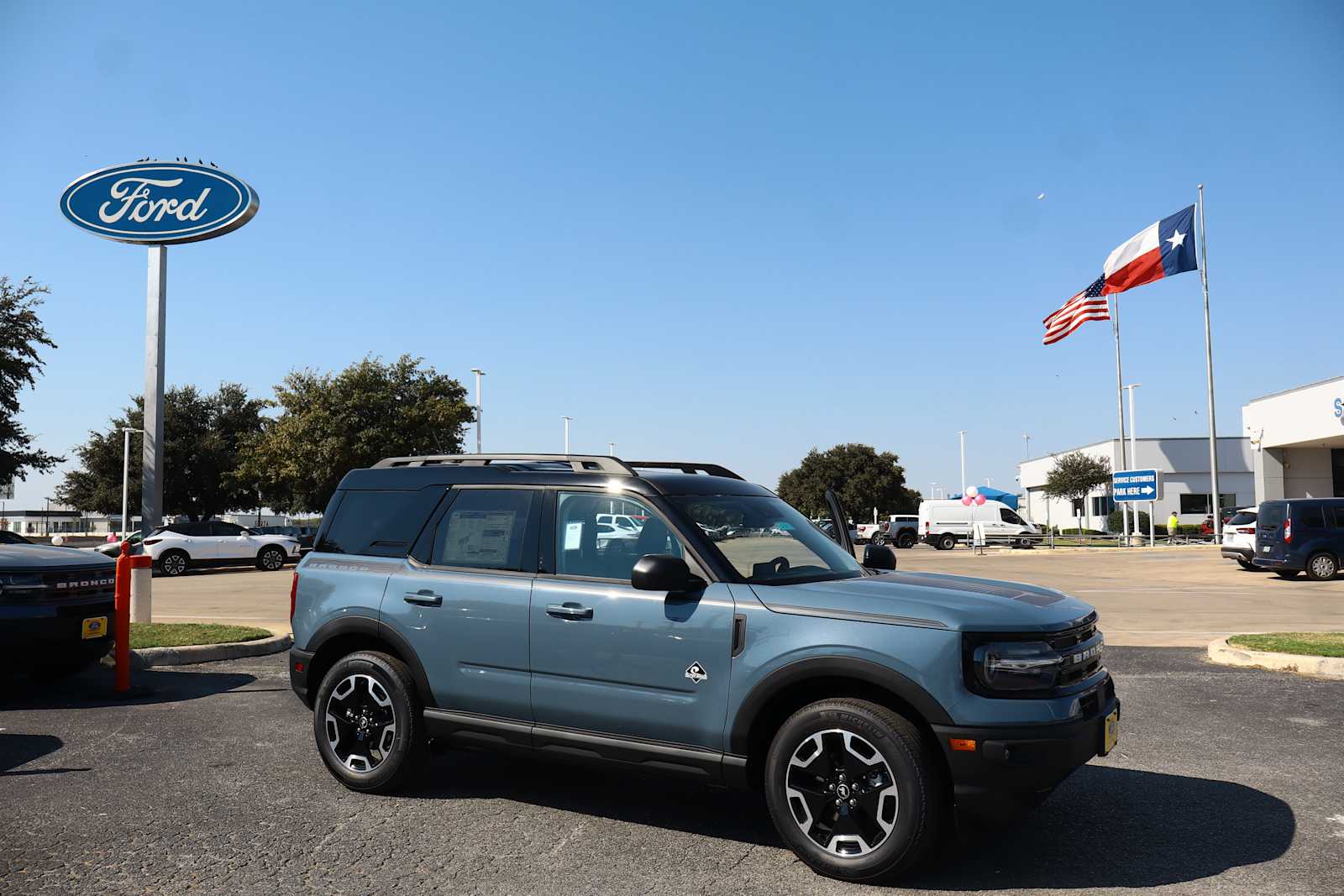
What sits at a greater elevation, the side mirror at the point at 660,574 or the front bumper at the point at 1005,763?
the side mirror at the point at 660,574

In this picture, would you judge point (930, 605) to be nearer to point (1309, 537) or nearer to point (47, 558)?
point (47, 558)

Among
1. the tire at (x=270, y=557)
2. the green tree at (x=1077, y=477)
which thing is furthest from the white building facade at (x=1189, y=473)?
the tire at (x=270, y=557)

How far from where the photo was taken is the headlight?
158 inches

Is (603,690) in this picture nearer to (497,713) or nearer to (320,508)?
(497,713)

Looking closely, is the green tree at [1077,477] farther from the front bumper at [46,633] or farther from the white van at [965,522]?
the front bumper at [46,633]

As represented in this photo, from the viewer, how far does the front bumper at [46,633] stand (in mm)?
7816

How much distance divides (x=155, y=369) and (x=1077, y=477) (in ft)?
199

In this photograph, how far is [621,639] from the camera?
4.64 meters

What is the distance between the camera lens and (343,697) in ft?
18.2

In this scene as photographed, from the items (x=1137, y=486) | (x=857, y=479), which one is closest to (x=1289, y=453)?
(x=1137, y=486)

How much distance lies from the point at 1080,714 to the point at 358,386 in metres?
45.4

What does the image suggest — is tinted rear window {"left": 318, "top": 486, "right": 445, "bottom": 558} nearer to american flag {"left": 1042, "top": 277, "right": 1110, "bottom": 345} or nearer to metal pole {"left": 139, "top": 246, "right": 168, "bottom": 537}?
metal pole {"left": 139, "top": 246, "right": 168, "bottom": 537}

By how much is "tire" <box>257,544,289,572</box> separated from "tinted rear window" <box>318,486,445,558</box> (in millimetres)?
24425

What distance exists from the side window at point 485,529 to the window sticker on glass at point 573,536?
10.0 inches
